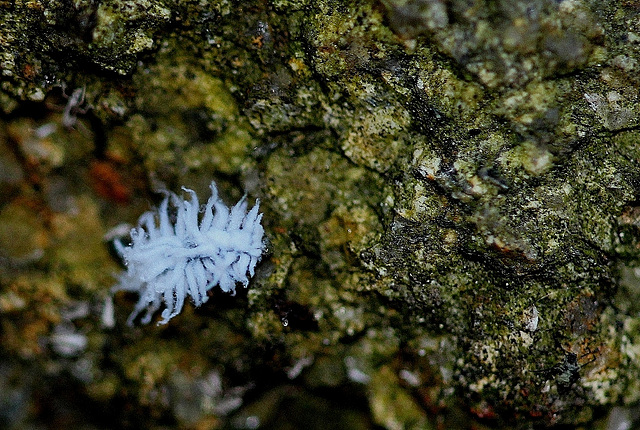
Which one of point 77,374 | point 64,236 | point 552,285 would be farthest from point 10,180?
point 552,285

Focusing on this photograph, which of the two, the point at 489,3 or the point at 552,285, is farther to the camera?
the point at 552,285

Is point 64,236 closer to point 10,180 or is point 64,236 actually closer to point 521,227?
point 10,180

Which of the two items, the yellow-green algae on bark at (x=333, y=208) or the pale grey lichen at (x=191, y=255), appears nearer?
the yellow-green algae on bark at (x=333, y=208)

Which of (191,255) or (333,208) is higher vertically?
(333,208)

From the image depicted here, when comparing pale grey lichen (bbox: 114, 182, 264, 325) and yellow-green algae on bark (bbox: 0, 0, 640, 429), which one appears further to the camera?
pale grey lichen (bbox: 114, 182, 264, 325)
